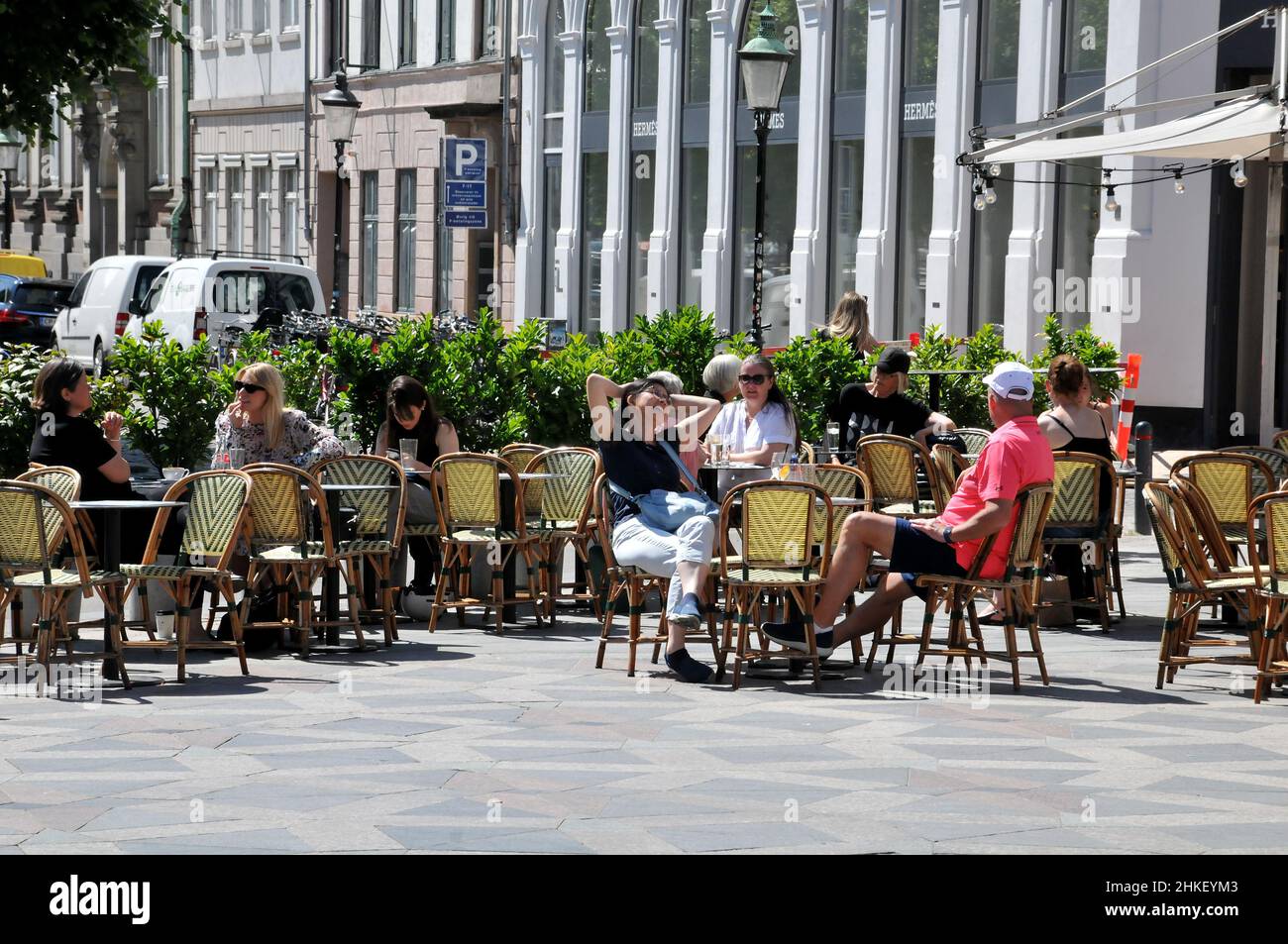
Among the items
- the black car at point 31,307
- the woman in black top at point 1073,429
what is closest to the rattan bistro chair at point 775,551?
the woman in black top at point 1073,429

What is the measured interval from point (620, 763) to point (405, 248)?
34781 millimetres

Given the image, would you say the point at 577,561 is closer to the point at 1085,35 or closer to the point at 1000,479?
the point at 1000,479

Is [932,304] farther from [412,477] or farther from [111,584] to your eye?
[111,584]

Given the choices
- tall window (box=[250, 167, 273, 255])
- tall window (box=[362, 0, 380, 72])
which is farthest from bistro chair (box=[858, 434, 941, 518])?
tall window (box=[250, 167, 273, 255])

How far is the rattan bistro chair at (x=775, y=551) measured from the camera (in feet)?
33.7

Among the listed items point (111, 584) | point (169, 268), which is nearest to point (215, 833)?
point (111, 584)

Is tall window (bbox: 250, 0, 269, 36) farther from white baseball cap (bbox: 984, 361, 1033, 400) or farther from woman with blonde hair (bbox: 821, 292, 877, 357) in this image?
white baseball cap (bbox: 984, 361, 1033, 400)

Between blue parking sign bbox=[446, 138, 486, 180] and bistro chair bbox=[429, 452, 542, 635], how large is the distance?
49.3 feet

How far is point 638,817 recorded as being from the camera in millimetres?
7383

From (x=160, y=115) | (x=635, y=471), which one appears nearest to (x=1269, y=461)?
(x=635, y=471)

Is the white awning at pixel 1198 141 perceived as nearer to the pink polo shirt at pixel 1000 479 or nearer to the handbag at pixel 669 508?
the pink polo shirt at pixel 1000 479

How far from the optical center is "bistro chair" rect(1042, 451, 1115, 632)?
1245 centimetres

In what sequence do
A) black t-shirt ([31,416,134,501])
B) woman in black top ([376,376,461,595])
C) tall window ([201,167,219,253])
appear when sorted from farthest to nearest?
tall window ([201,167,219,253]) → woman in black top ([376,376,461,595]) → black t-shirt ([31,416,134,501])

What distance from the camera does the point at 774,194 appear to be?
31.2 meters
